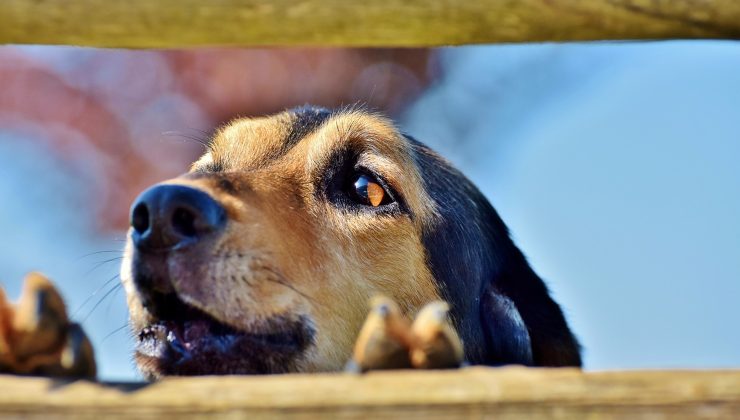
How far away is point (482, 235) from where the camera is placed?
436 centimetres

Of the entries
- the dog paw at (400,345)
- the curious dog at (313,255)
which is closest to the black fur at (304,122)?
the curious dog at (313,255)

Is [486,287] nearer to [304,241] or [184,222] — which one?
[304,241]

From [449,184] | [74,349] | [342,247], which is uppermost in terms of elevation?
[449,184]

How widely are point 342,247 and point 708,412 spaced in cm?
220

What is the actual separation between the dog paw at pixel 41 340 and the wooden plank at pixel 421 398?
25cm

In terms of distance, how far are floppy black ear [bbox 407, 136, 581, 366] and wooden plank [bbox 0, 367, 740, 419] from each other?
7.42 feet

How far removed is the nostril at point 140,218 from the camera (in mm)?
2961

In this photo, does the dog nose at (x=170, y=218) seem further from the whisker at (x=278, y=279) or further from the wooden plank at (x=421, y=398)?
the wooden plank at (x=421, y=398)

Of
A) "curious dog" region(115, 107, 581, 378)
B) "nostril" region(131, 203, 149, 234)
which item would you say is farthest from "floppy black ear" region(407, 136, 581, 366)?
"nostril" region(131, 203, 149, 234)

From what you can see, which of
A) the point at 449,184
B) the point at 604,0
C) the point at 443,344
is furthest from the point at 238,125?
the point at 443,344

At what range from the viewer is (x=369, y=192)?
13.0ft

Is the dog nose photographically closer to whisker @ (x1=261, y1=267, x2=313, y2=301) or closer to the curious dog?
the curious dog

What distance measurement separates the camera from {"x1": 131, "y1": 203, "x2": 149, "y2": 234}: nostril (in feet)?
9.71

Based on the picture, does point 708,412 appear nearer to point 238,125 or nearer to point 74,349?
point 74,349
